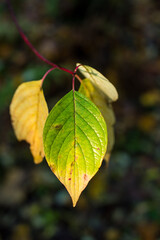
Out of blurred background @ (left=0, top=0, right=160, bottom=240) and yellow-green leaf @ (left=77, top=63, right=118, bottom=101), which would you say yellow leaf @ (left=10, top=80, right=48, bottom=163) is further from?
blurred background @ (left=0, top=0, right=160, bottom=240)

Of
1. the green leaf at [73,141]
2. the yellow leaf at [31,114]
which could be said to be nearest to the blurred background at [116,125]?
the yellow leaf at [31,114]

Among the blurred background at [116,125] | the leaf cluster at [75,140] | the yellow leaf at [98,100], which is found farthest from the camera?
the blurred background at [116,125]

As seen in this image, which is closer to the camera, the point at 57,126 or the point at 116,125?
the point at 57,126

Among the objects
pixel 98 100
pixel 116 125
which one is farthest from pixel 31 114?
pixel 116 125

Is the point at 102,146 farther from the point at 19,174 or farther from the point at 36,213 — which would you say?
the point at 19,174

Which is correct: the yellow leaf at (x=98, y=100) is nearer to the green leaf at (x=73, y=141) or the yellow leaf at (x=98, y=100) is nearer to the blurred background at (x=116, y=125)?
the green leaf at (x=73, y=141)

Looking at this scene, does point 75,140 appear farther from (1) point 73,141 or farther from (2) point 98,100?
(2) point 98,100

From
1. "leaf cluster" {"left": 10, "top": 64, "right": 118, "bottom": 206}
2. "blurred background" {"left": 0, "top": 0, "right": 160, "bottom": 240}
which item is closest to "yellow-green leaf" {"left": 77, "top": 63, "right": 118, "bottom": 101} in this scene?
"leaf cluster" {"left": 10, "top": 64, "right": 118, "bottom": 206}
